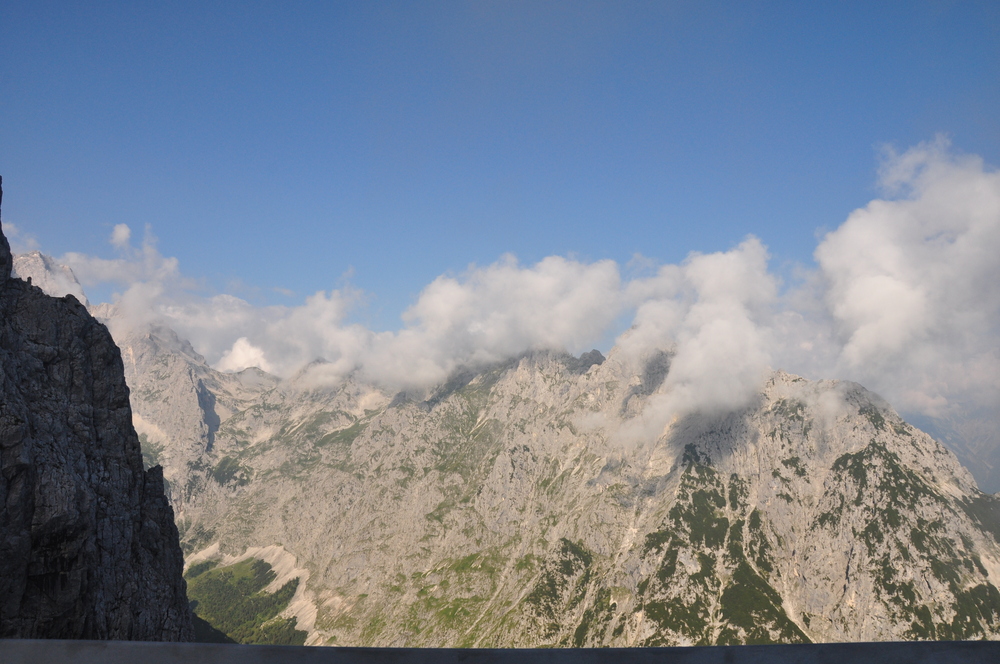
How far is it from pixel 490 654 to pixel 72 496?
29648 millimetres

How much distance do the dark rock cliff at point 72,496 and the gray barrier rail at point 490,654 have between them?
2041 cm

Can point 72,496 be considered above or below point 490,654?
above

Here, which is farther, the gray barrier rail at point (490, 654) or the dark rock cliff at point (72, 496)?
the dark rock cliff at point (72, 496)

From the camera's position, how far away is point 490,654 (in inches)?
223

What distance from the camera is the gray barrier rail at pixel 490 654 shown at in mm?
5281

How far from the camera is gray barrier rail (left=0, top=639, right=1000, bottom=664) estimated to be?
528 cm

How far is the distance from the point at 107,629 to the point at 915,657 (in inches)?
1451

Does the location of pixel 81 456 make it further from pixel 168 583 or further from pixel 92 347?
pixel 168 583

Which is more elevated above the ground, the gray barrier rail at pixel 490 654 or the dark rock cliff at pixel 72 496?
the dark rock cliff at pixel 72 496

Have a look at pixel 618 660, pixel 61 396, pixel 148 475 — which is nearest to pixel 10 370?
pixel 61 396

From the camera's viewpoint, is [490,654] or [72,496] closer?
[490,654]

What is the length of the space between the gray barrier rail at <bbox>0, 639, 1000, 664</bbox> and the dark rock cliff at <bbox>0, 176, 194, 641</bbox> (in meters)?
20.4

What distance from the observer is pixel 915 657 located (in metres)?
5.62

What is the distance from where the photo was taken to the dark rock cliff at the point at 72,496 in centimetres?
2225
